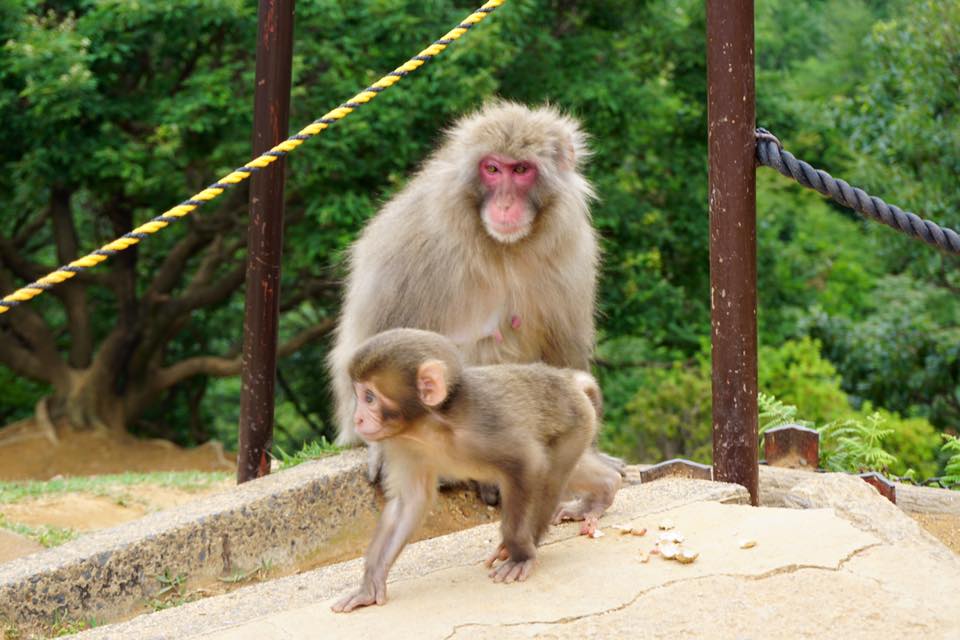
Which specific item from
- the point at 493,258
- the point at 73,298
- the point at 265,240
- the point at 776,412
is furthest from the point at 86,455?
the point at 493,258

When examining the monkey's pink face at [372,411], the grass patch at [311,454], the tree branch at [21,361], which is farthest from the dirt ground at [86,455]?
the monkey's pink face at [372,411]

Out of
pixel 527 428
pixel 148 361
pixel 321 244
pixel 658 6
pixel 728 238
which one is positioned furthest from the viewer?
pixel 148 361

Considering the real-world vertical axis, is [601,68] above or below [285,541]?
above

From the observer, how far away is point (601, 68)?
38.2ft

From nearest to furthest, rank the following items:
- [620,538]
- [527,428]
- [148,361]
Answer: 1. [527,428]
2. [620,538]
3. [148,361]

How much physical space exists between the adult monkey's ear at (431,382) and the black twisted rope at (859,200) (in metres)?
1.49

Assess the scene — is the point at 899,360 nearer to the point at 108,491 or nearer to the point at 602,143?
the point at 602,143

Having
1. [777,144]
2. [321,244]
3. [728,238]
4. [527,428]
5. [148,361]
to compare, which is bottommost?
[148,361]

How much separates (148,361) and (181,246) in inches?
63.2

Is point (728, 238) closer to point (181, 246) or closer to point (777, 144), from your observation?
point (777, 144)

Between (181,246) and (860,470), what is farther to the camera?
(181,246)

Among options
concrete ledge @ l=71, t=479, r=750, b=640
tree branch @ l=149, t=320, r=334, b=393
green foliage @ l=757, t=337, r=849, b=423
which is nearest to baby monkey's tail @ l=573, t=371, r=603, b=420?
concrete ledge @ l=71, t=479, r=750, b=640

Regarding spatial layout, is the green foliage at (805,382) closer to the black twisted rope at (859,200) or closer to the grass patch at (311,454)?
the grass patch at (311,454)

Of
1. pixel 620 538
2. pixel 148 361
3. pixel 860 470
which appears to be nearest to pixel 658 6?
pixel 148 361
